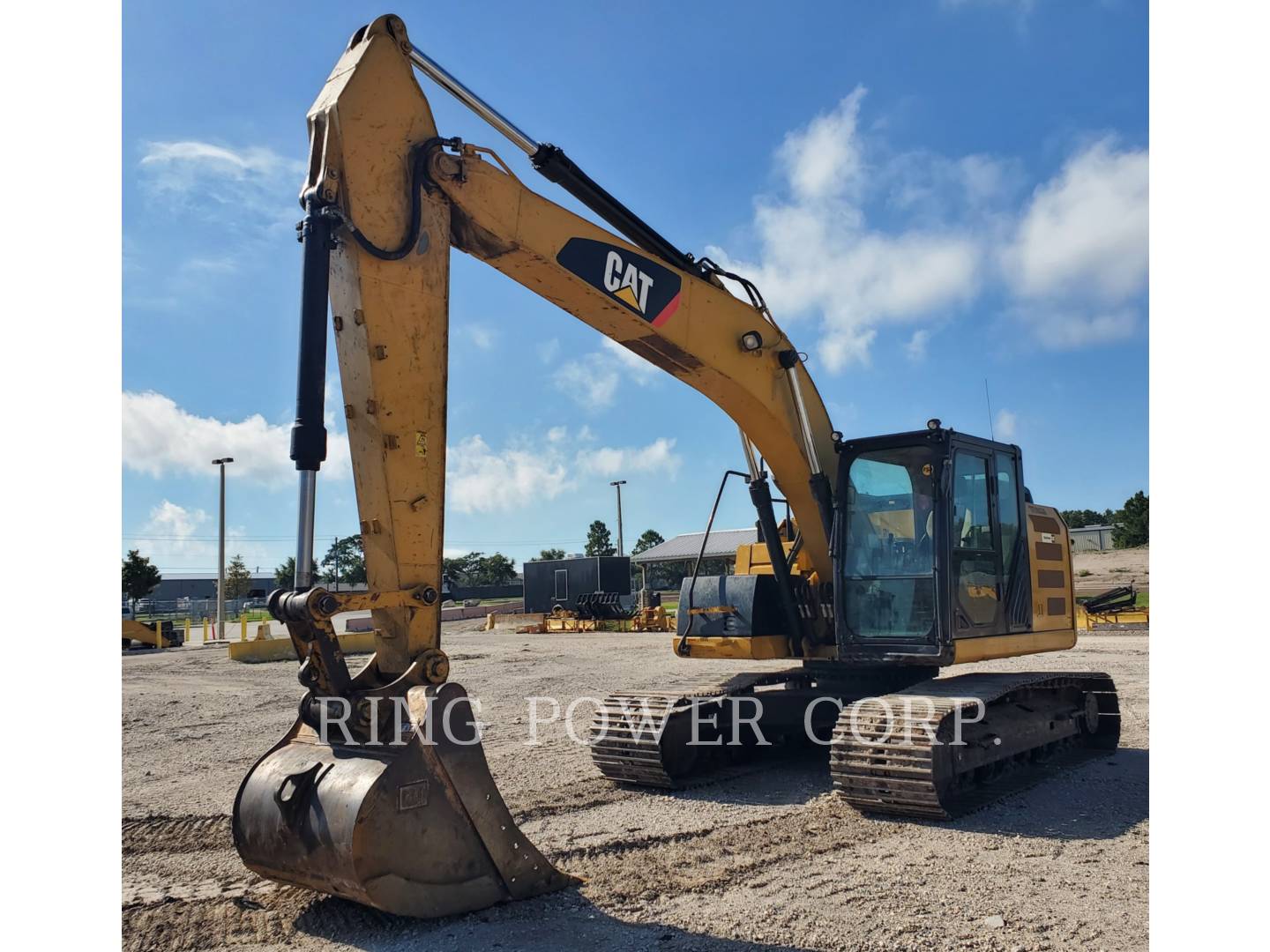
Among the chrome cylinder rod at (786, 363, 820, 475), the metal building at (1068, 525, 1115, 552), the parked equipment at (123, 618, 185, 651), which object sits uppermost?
the chrome cylinder rod at (786, 363, 820, 475)

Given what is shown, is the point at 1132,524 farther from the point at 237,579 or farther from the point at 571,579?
the point at 237,579

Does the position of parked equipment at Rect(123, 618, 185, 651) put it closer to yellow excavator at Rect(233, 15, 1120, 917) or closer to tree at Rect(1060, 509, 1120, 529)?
yellow excavator at Rect(233, 15, 1120, 917)

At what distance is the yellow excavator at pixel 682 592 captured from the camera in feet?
16.0

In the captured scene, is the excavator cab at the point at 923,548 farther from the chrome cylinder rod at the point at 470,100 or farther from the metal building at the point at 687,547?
the metal building at the point at 687,547

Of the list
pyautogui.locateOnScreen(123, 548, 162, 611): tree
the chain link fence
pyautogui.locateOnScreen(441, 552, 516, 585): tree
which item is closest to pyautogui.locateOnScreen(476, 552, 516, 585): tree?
pyautogui.locateOnScreen(441, 552, 516, 585): tree

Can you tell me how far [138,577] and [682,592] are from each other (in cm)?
4002

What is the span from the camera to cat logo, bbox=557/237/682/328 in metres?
6.49

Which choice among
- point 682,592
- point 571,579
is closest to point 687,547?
point 571,579

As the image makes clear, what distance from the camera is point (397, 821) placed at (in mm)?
4645

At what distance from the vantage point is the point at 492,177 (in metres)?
6.01

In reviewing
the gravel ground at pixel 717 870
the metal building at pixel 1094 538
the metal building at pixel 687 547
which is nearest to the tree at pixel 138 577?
the metal building at pixel 687 547

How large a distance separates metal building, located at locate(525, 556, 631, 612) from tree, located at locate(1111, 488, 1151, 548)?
22654 millimetres

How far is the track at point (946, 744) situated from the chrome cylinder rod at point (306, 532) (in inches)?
153

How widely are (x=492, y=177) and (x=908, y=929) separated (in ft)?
14.7
